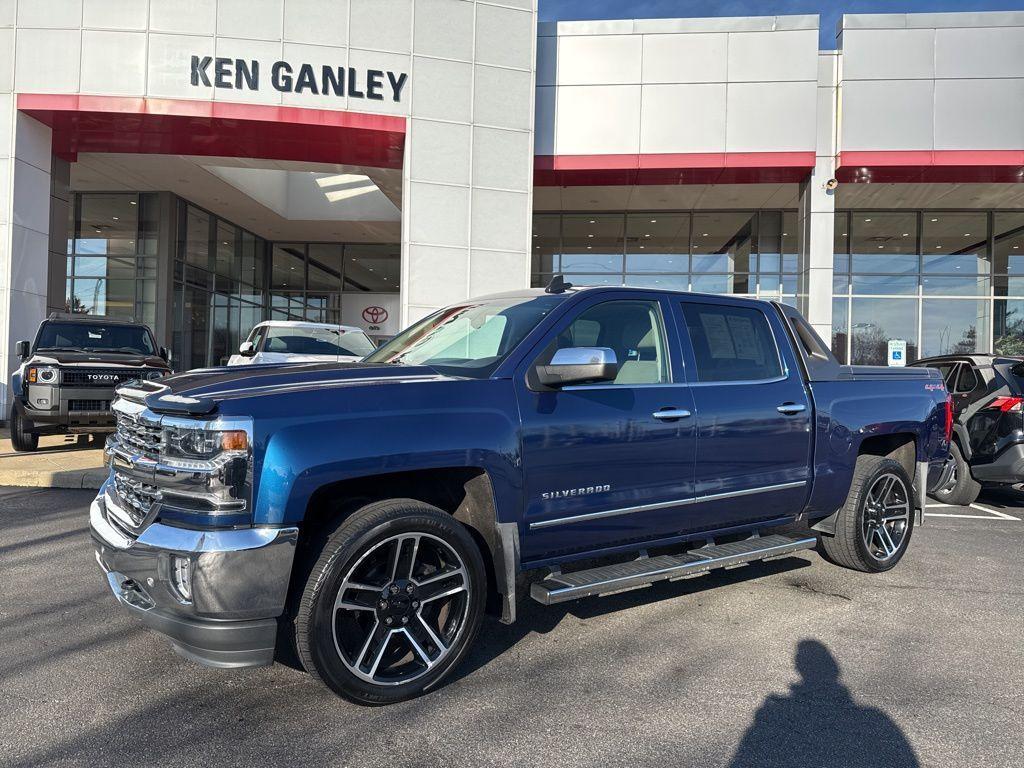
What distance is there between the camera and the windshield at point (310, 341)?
12.2m

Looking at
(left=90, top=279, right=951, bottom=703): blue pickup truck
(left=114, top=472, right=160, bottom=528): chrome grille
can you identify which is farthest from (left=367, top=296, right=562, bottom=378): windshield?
(left=114, top=472, right=160, bottom=528): chrome grille

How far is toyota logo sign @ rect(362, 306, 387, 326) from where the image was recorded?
28391mm

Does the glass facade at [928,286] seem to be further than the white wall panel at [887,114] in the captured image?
Yes

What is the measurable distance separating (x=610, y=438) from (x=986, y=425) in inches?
246

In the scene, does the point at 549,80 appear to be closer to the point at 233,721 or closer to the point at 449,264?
the point at 449,264

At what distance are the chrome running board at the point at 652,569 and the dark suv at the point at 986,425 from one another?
4.27 metres

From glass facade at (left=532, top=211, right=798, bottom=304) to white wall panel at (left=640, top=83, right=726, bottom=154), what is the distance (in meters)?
4.90

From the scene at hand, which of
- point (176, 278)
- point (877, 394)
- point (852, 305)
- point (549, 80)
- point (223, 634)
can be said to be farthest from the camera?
point (176, 278)

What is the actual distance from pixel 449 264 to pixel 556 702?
41.3ft

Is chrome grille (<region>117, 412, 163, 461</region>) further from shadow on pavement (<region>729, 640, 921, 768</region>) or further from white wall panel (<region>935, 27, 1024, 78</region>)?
white wall panel (<region>935, 27, 1024, 78</region>)

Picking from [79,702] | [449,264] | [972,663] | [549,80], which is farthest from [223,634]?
[549,80]

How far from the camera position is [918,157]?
51.4 ft

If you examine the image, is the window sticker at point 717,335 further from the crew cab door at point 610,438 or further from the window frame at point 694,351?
the crew cab door at point 610,438

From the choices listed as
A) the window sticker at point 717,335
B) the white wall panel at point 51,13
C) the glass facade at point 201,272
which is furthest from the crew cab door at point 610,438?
the glass facade at point 201,272
